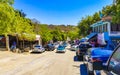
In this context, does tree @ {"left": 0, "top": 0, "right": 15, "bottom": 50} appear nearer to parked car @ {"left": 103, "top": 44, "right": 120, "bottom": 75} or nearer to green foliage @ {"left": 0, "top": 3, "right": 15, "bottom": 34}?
green foliage @ {"left": 0, "top": 3, "right": 15, "bottom": 34}

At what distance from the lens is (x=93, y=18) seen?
74.6 metres

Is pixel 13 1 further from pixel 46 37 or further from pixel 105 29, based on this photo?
pixel 46 37

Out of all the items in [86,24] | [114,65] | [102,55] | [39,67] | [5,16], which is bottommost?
[39,67]

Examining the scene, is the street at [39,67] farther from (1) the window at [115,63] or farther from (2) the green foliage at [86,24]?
(2) the green foliage at [86,24]

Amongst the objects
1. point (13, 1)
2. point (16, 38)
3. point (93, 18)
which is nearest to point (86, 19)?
point (93, 18)

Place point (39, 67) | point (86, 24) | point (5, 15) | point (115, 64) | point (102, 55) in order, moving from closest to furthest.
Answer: point (115, 64) < point (102, 55) < point (39, 67) < point (5, 15) < point (86, 24)

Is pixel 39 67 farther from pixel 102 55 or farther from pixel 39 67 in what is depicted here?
pixel 102 55

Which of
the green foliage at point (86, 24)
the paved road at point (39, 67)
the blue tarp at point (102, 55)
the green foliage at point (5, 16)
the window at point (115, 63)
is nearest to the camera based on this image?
the window at point (115, 63)

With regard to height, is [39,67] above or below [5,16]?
below

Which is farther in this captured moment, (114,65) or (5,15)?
(5,15)

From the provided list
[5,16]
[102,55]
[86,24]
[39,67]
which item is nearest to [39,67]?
[39,67]

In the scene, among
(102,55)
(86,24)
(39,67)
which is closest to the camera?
(102,55)

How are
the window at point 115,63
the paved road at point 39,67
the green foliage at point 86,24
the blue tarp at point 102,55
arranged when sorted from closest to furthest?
the window at point 115,63 < the blue tarp at point 102,55 < the paved road at point 39,67 < the green foliage at point 86,24

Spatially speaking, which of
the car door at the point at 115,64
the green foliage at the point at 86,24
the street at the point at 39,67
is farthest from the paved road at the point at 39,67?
the green foliage at the point at 86,24
